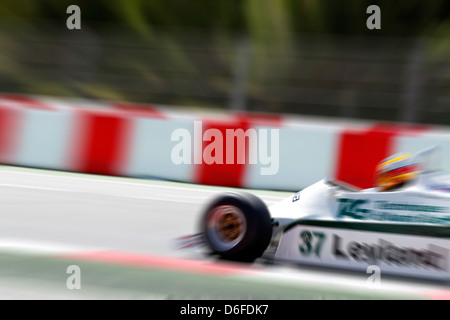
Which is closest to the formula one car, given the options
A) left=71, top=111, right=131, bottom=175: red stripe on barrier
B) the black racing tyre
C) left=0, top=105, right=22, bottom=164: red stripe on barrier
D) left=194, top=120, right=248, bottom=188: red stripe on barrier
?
the black racing tyre

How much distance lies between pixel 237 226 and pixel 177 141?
153 inches

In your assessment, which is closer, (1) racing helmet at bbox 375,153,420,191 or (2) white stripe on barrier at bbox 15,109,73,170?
(1) racing helmet at bbox 375,153,420,191

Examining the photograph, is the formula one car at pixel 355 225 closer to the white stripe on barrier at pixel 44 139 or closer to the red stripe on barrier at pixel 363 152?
the red stripe on barrier at pixel 363 152

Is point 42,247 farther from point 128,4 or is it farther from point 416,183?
point 128,4

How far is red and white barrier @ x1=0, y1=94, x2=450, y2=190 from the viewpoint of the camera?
773cm

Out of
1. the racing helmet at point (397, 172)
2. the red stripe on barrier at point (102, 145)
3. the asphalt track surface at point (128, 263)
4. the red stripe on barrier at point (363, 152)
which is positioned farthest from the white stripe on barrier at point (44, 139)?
the racing helmet at point (397, 172)

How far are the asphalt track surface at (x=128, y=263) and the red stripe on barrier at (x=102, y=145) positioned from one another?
1.55 meters

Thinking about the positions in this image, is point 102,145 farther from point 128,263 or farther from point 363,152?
point 128,263

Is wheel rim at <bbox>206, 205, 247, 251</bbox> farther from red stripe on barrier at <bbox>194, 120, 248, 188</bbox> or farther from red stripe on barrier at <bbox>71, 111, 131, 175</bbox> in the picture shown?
red stripe on barrier at <bbox>71, 111, 131, 175</bbox>

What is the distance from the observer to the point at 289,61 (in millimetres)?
9469

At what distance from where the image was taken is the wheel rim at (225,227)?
14.0ft

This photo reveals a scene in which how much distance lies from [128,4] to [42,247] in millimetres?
9514

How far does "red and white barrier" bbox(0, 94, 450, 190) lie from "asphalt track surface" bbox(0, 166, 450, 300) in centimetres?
150

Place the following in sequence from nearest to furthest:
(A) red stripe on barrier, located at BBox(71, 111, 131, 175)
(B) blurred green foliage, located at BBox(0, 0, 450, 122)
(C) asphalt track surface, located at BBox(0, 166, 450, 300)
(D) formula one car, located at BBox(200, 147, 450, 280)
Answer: (C) asphalt track surface, located at BBox(0, 166, 450, 300) < (D) formula one car, located at BBox(200, 147, 450, 280) < (A) red stripe on barrier, located at BBox(71, 111, 131, 175) < (B) blurred green foliage, located at BBox(0, 0, 450, 122)
